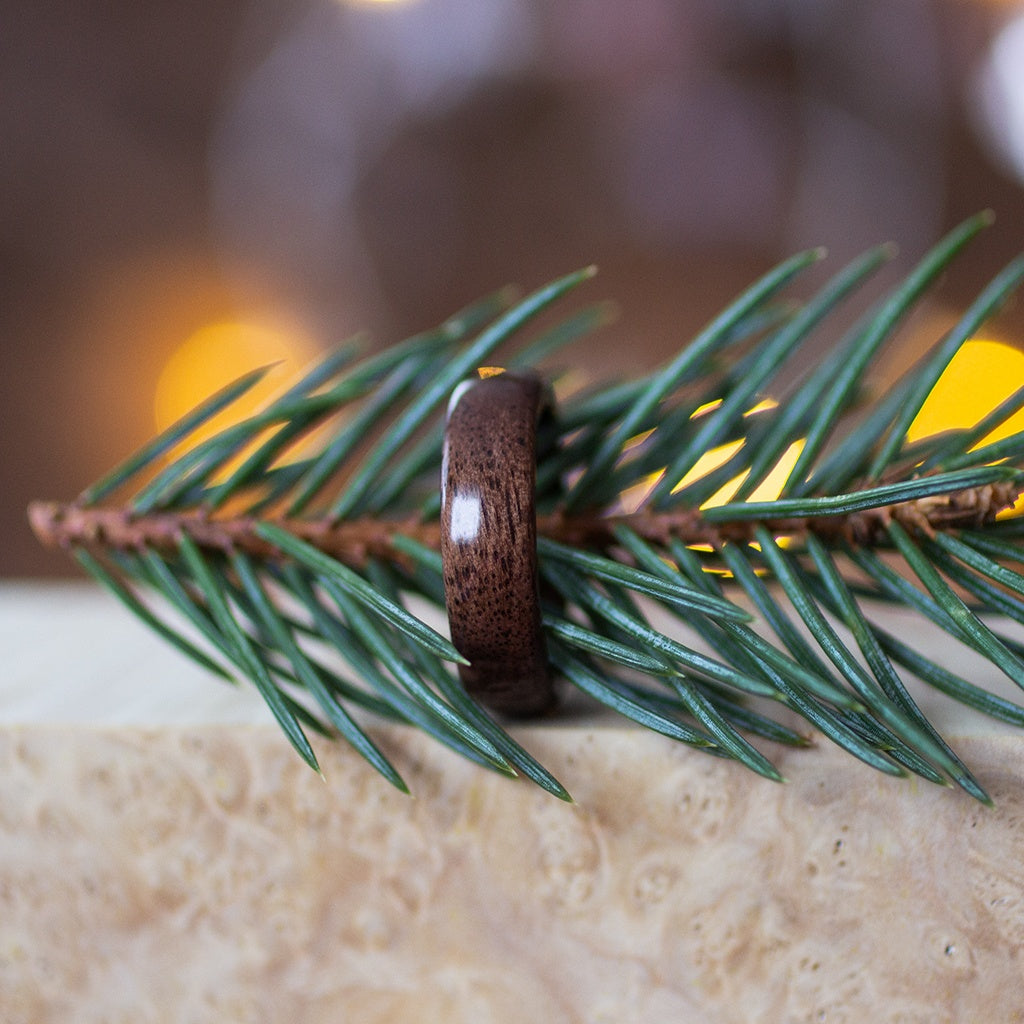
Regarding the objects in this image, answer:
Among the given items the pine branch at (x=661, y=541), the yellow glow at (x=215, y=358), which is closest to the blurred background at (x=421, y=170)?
the yellow glow at (x=215, y=358)

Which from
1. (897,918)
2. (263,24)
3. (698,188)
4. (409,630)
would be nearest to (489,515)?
(409,630)

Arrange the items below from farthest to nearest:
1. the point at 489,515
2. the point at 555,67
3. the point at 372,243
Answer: the point at 372,243, the point at 555,67, the point at 489,515

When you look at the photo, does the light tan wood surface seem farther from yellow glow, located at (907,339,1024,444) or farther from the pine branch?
yellow glow, located at (907,339,1024,444)

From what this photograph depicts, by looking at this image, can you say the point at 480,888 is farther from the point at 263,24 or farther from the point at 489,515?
the point at 263,24

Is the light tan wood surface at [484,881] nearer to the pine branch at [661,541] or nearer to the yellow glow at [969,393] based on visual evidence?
the pine branch at [661,541]

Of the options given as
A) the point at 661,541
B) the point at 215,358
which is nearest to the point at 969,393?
the point at 661,541
